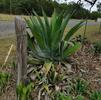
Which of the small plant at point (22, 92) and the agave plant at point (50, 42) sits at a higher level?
the agave plant at point (50, 42)

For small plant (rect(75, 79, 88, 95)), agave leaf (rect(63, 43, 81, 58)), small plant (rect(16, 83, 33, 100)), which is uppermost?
agave leaf (rect(63, 43, 81, 58))

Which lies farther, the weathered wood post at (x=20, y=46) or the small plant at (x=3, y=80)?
the small plant at (x=3, y=80)

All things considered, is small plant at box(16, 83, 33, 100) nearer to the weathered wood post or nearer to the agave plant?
the weathered wood post

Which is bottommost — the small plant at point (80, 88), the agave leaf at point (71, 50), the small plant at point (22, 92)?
the small plant at point (80, 88)

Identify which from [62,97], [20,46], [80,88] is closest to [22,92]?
[62,97]

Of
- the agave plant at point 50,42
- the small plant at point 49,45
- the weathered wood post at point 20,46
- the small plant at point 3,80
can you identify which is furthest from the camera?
the agave plant at point 50,42

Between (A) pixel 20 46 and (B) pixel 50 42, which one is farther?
(B) pixel 50 42

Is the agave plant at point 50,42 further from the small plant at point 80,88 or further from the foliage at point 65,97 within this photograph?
the foliage at point 65,97

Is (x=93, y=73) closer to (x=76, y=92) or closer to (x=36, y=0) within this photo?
(x=76, y=92)

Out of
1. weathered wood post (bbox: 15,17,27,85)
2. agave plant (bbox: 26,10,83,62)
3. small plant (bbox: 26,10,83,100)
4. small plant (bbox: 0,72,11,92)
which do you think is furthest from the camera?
agave plant (bbox: 26,10,83,62)

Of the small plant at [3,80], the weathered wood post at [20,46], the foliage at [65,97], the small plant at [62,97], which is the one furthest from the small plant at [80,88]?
the small plant at [3,80]

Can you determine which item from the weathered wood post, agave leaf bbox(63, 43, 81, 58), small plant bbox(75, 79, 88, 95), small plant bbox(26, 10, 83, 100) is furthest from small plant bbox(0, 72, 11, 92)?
agave leaf bbox(63, 43, 81, 58)

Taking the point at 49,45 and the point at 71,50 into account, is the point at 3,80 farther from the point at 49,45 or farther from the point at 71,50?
the point at 71,50

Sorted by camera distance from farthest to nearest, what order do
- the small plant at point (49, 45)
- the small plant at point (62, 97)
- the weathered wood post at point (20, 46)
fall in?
the small plant at point (49, 45) < the weathered wood post at point (20, 46) < the small plant at point (62, 97)
